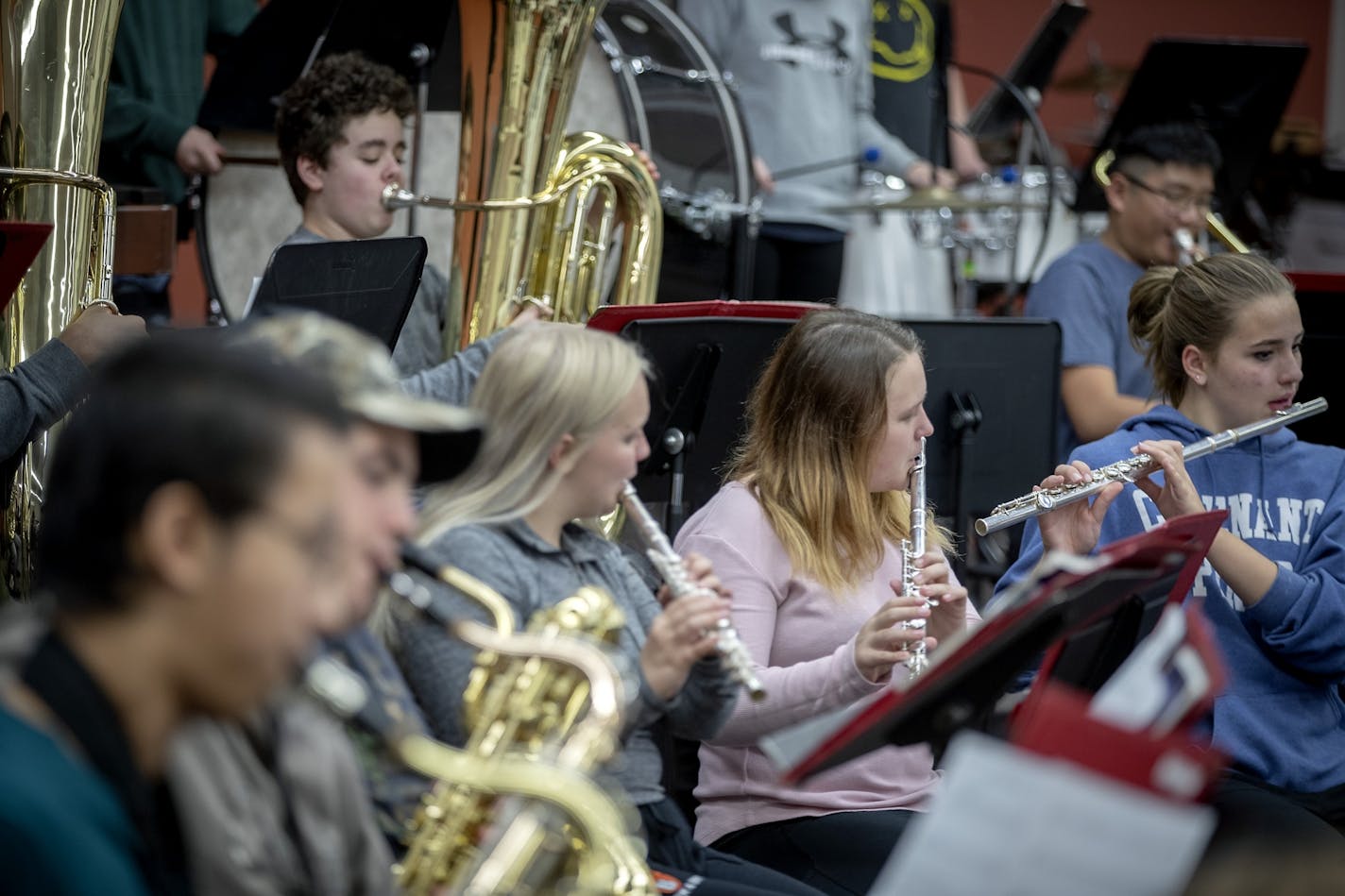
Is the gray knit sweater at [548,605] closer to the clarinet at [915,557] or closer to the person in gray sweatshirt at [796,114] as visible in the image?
the clarinet at [915,557]

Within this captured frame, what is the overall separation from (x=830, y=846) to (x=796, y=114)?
9.14ft

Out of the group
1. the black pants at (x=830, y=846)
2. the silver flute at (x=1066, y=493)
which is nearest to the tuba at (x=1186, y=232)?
the silver flute at (x=1066, y=493)

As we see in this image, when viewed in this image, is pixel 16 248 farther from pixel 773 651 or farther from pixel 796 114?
pixel 796 114

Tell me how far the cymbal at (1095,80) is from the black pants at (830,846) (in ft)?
21.4

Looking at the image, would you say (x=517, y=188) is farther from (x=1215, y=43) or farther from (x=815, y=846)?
(x=1215, y=43)

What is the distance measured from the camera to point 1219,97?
4.60m

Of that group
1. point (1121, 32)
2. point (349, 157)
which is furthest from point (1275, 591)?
point (1121, 32)

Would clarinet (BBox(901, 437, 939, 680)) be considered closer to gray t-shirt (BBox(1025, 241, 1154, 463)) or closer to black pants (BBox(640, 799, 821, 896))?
black pants (BBox(640, 799, 821, 896))

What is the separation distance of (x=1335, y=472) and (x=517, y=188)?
5.12 feet

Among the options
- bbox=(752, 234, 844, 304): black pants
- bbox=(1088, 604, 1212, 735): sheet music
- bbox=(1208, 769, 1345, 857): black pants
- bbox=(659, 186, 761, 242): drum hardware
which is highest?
bbox=(659, 186, 761, 242): drum hardware

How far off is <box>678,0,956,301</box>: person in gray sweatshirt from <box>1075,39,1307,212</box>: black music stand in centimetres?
66

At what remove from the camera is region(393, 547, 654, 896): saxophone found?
1416 mm

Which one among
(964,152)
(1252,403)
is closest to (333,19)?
(1252,403)

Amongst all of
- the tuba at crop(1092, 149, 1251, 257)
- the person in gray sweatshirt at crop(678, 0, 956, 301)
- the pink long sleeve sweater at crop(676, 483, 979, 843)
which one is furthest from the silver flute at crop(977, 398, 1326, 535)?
the person in gray sweatshirt at crop(678, 0, 956, 301)
